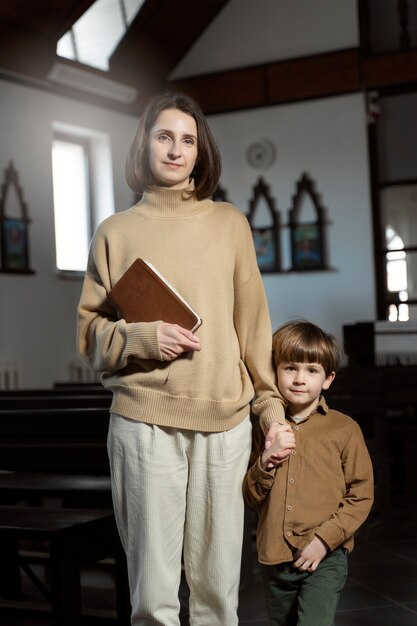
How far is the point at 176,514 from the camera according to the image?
2.12 m

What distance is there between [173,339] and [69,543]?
1098 mm

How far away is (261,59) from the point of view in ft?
32.9

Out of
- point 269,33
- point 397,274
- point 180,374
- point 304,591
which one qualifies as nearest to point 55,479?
point 304,591

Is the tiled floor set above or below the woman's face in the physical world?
below

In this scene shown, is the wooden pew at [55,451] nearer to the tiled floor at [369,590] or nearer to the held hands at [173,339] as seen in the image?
the tiled floor at [369,590]

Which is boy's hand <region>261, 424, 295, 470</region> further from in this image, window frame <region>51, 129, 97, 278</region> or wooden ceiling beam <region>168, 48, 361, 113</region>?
wooden ceiling beam <region>168, 48, 361, 113</region>

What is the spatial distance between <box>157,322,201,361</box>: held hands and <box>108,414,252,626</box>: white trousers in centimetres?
17

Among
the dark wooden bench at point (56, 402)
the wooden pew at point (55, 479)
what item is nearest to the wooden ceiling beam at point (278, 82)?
the dark wooden bench at point (56, 402)

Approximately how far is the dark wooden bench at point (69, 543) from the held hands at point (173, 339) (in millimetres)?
1041

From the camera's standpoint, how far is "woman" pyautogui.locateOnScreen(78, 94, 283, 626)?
209cm

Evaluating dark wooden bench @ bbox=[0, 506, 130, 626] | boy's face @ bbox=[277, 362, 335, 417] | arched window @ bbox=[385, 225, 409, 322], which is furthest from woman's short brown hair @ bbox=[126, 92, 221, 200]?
arched window @ bbox=[385, 225, 409, 322]

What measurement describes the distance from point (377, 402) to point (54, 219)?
440 centimetres

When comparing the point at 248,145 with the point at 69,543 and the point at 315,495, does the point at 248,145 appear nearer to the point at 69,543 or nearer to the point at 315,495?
the point at 69,543

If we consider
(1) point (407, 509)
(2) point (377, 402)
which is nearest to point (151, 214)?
(2) point (377, 402)
